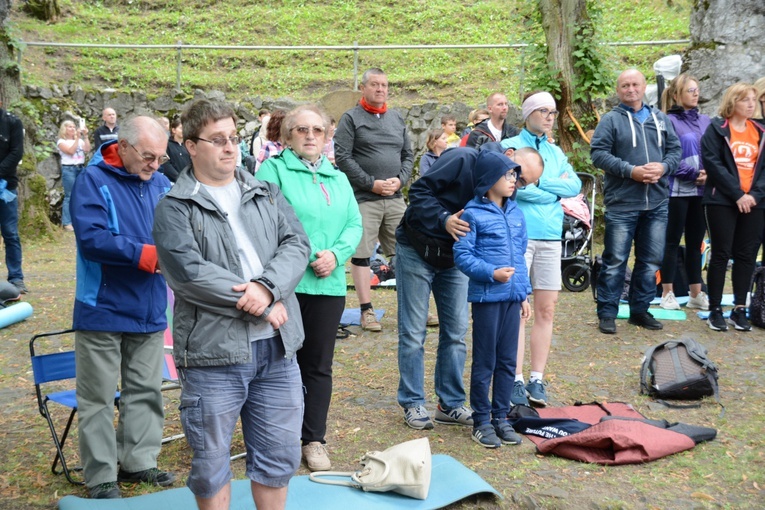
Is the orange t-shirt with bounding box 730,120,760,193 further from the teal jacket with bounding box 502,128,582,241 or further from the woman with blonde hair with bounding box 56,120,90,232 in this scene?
the woman with blonde hair with bounding box 56,120,90,232

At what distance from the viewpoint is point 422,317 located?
521cm

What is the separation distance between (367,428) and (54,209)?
11.8 meters

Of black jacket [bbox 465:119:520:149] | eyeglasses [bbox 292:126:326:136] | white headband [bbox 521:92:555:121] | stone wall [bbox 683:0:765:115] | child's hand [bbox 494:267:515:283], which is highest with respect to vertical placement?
stone wall [bbox 683:0:765:115]

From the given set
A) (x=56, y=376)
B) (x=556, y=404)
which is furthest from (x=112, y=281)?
(x=556, y=404)

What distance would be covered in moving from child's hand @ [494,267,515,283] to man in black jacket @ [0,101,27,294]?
6.66 m

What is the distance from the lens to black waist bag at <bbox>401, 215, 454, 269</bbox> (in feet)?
16.5

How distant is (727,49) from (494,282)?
8942 millimetres

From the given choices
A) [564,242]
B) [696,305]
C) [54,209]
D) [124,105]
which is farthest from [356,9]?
[696,305]

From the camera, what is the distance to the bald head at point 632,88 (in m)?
Result: 7.34

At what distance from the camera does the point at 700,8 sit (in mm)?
12328

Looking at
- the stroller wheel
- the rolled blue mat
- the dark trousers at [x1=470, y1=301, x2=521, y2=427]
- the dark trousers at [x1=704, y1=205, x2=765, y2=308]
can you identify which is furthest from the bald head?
the rolled blue mat

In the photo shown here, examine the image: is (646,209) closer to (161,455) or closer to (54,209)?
(161,455)

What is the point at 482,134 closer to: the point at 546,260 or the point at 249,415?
the point at 546,260

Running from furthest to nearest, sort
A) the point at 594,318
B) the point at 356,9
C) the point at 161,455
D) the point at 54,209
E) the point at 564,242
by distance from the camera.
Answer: the point at 356,9 → the point at 54,209 → the point at 564,242 → the point at 594,318 → the point at 161,455
